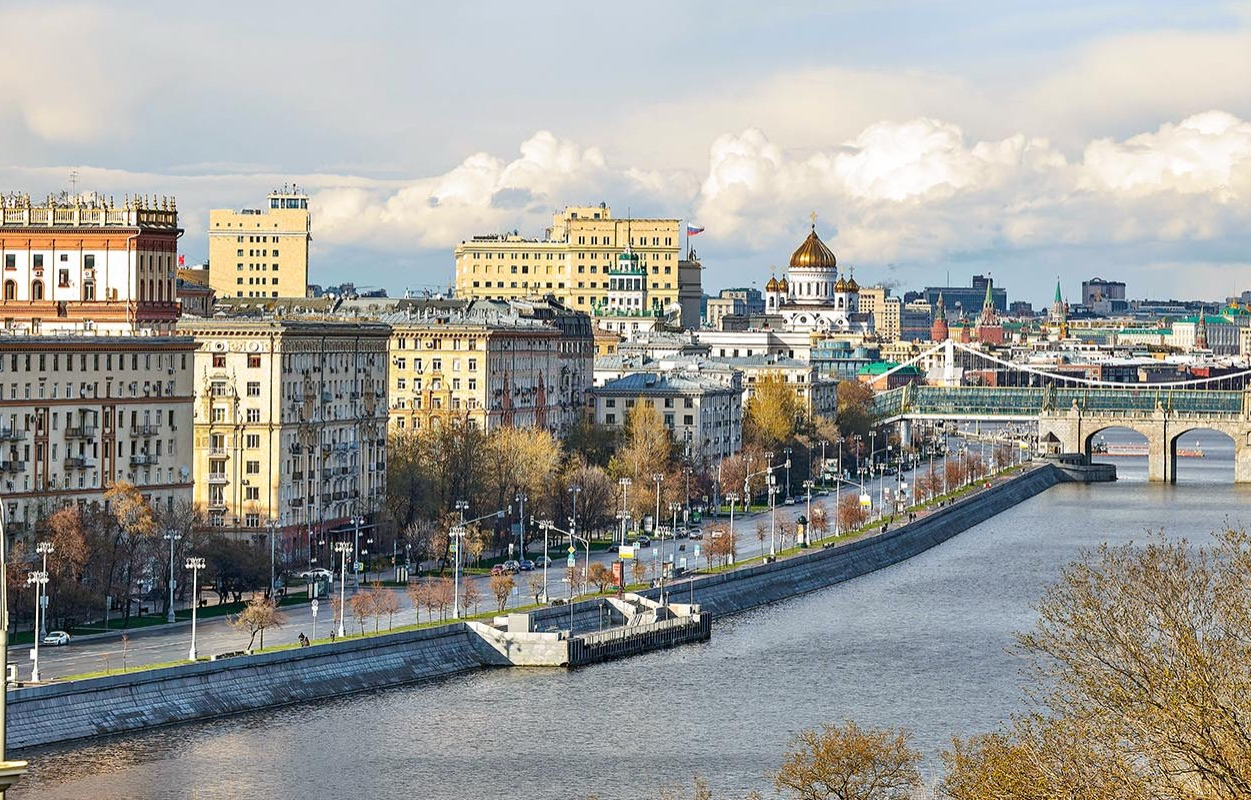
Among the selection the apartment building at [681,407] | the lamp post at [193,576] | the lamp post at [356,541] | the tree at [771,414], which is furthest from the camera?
the tree at [771,414]

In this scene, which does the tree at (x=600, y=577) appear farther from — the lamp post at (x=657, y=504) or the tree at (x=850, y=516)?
the tree at (x=850, y=516)

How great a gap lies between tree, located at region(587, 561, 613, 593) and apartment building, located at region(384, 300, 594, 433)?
2907cm


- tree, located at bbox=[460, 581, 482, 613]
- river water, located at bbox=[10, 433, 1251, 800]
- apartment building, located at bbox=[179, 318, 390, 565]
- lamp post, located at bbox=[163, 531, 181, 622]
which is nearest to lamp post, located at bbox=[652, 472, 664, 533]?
apartment building, located at bbox=[179, 318, 390, 565]

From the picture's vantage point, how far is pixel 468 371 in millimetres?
136625

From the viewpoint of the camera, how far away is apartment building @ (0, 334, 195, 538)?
89250 millimetres

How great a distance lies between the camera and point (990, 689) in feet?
262

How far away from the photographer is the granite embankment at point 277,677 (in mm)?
66188

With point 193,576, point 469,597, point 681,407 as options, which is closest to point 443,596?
point 469,597

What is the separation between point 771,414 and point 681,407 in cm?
1247

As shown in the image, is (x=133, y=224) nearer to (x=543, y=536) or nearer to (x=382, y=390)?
(x=382, y=390)

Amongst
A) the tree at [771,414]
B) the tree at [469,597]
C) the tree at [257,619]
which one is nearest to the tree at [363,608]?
the tree at [257,619]

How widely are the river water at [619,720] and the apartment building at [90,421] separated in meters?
17.4

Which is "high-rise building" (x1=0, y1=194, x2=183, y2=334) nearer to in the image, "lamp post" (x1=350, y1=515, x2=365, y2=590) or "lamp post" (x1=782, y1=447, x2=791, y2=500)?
"lamp post" (x1=350, y1=515, x2=365, y2=590)

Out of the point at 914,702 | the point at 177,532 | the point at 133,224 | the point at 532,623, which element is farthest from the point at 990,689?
the point at 133,224
